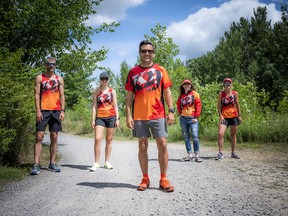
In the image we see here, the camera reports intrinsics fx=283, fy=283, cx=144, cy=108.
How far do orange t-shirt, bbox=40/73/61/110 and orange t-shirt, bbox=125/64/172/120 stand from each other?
2.42 metres

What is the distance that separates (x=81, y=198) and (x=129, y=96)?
5.51 ft

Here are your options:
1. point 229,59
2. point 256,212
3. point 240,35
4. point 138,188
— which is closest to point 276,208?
point 256,212

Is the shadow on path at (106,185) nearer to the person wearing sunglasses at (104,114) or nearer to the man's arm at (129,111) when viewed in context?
the man's arm at (129,111)

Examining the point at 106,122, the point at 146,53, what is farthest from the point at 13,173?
the point at 146,53

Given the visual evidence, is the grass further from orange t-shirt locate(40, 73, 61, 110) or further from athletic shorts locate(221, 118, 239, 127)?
athletic shorts locate(221, 118, 239, 127)

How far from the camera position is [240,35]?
5378 centimetres

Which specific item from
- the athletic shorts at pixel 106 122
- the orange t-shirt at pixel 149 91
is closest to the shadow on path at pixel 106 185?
the orange t-shirt at pixel 149 91

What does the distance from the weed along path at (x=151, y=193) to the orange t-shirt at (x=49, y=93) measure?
139 cm

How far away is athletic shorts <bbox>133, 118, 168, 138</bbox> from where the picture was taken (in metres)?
4.34

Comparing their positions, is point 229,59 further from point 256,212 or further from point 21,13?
point 256,212

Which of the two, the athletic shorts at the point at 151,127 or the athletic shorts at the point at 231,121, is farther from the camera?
the athletic shorts at the point at 231,121

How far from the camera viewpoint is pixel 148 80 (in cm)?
432

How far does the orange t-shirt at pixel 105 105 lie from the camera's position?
6.46 meters

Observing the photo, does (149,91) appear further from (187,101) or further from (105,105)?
(187,101)
